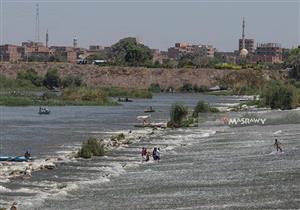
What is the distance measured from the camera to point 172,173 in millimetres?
38469

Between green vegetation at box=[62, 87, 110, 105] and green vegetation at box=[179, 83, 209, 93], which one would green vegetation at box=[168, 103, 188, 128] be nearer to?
green vegetation at box=[62, 87, 110, 105]

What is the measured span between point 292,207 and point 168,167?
14.3 metres

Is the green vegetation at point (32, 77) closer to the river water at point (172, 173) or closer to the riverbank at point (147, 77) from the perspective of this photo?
the riverbank at point (147, 77)

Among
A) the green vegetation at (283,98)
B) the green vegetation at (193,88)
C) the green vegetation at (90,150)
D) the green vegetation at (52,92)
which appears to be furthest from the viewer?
the green vegetation at (193,88)

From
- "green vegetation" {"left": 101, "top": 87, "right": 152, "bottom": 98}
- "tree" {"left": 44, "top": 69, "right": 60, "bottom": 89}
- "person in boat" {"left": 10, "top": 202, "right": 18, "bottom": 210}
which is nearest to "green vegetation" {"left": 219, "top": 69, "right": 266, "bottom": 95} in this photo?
"green vegetation" {"left": 101, "top": 87, "right": 152, "bottom": 98}

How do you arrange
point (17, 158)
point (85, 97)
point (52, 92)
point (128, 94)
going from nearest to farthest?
point (17, 158) → point (85, 97) → point (52, 92) → point (128, 94)

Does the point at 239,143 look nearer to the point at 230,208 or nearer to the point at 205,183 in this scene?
the point at 205,183

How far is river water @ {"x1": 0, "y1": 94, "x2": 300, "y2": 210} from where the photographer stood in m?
30.4

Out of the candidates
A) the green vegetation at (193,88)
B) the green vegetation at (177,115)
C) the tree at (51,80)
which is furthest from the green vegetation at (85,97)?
the green vegetation at (193,88)

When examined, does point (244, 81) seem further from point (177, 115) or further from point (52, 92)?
point (177, 115)

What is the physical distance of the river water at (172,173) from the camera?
99.7ft

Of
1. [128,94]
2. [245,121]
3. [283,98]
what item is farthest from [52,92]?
[245,121]

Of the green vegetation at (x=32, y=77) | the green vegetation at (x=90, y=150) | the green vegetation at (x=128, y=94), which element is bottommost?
the green vegetation at (x=128, y=94)

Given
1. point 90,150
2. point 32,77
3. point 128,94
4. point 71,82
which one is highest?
point 32,77
